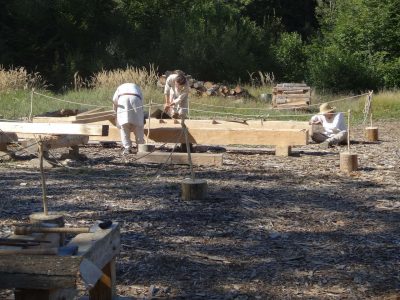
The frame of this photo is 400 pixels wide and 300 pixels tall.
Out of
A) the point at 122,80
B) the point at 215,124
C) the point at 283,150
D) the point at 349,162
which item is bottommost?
the point at 349,162

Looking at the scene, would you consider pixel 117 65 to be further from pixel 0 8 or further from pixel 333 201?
pixel 333 201

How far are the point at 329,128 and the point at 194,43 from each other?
19842 millimetres

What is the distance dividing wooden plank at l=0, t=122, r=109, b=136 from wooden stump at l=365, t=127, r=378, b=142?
6.12 metres

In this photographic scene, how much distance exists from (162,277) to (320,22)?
37938 millimetres

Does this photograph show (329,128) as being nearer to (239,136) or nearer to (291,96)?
(239,136)

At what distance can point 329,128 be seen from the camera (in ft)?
51.6

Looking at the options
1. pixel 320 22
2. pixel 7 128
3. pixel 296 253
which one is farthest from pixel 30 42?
pixel 296 253

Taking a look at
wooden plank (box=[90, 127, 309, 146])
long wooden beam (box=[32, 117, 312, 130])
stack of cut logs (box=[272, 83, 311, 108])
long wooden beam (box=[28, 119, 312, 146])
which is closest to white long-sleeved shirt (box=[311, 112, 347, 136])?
long wooden beam (box=[32, 117, 312, 130])

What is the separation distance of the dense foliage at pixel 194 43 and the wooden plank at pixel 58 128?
21.5m

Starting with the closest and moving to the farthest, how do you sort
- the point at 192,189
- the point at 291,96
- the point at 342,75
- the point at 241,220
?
the point at 241,220 < the point at 192,189 < the point at 291,96 < the point at 342,75

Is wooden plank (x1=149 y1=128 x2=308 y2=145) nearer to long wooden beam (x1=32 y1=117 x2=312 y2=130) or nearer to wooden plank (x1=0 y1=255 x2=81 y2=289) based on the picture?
long wooden beam (x1=32 y1=117 x2=312 y2=130)

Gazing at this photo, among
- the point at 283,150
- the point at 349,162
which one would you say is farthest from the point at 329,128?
the point at 349,162

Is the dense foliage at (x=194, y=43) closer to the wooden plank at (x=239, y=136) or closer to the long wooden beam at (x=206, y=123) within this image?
the long wooden beam at (x=206, y=123)

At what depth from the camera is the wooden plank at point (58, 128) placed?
11633 millimetres
